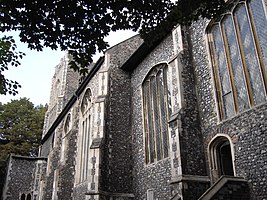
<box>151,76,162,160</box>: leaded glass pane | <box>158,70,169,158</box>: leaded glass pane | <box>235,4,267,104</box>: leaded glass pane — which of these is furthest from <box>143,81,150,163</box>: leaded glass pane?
<box>235,4,267,104</box>: leaded glass pane

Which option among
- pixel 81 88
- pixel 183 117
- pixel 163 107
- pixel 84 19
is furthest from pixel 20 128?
pixel 84 19

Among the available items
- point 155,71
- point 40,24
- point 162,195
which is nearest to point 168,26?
point 40,24

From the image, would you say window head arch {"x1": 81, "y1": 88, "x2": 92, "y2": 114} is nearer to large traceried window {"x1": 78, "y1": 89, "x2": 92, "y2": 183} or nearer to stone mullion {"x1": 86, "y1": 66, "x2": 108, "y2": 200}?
large traceried window {"x1": 78, "y1": 89, "x2": 92, "y2": 183}

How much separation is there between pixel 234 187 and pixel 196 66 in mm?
4532

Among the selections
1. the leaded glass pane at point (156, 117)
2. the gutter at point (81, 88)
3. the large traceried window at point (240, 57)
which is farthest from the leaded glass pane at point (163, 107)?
the gutter at point (81, 88)

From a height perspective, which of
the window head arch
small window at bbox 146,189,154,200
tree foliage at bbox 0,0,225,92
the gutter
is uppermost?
the gutter

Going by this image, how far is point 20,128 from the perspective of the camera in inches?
1240

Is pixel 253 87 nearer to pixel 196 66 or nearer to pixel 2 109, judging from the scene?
pixel 196 66

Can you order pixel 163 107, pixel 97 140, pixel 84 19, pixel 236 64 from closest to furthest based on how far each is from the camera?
pixel 84 19
pixel 236 64
pixel 163 107
pixel 97 140

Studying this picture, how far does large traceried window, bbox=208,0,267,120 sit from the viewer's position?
7.75m

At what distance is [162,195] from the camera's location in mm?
10000

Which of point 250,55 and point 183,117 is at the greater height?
point 250,55

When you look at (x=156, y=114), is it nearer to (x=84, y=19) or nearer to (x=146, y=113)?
(x=146, y=113)

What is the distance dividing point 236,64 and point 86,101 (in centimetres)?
1072
